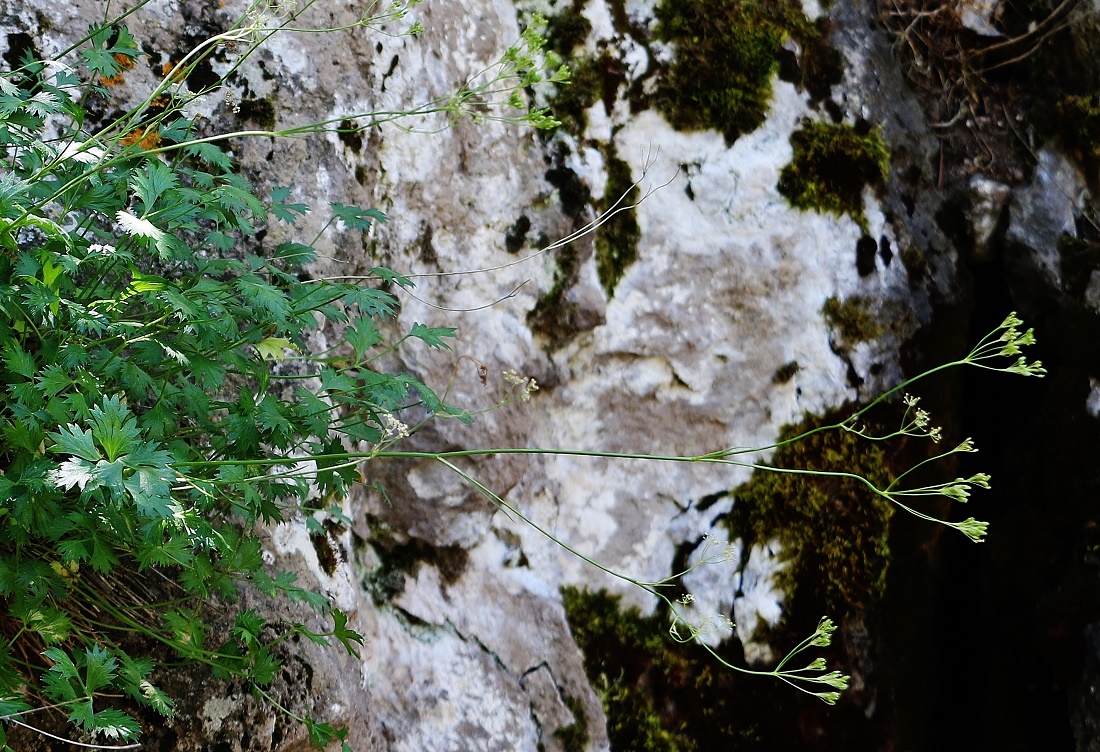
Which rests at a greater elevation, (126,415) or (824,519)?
(126,415)

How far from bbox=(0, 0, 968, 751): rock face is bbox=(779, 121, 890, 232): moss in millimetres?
48

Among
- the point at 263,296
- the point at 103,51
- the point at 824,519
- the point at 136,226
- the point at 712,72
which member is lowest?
the point at 824,519

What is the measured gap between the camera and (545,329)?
285cm

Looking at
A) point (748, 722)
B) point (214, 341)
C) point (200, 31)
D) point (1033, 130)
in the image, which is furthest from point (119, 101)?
point (1033, 130)

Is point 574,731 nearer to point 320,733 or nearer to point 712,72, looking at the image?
point 320,733

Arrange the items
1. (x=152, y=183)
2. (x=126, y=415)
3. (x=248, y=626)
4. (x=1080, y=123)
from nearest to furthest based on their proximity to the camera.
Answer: (x=126, y=415) → (x=152, y=183) → (x=248, y=626) → (x=1080, y=123)

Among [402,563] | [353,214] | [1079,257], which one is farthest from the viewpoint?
[1079,257]

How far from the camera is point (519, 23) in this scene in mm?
2992

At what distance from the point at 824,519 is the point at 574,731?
1.10 metres

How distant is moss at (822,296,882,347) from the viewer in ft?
9.83

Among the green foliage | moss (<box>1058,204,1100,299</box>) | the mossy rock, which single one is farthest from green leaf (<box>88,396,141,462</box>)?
the green foliage

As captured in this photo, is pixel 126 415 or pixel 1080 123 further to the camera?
pixel 1080 123

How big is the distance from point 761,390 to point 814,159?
86 centimetres

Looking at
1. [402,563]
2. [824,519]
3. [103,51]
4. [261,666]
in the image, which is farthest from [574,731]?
[103,51]
